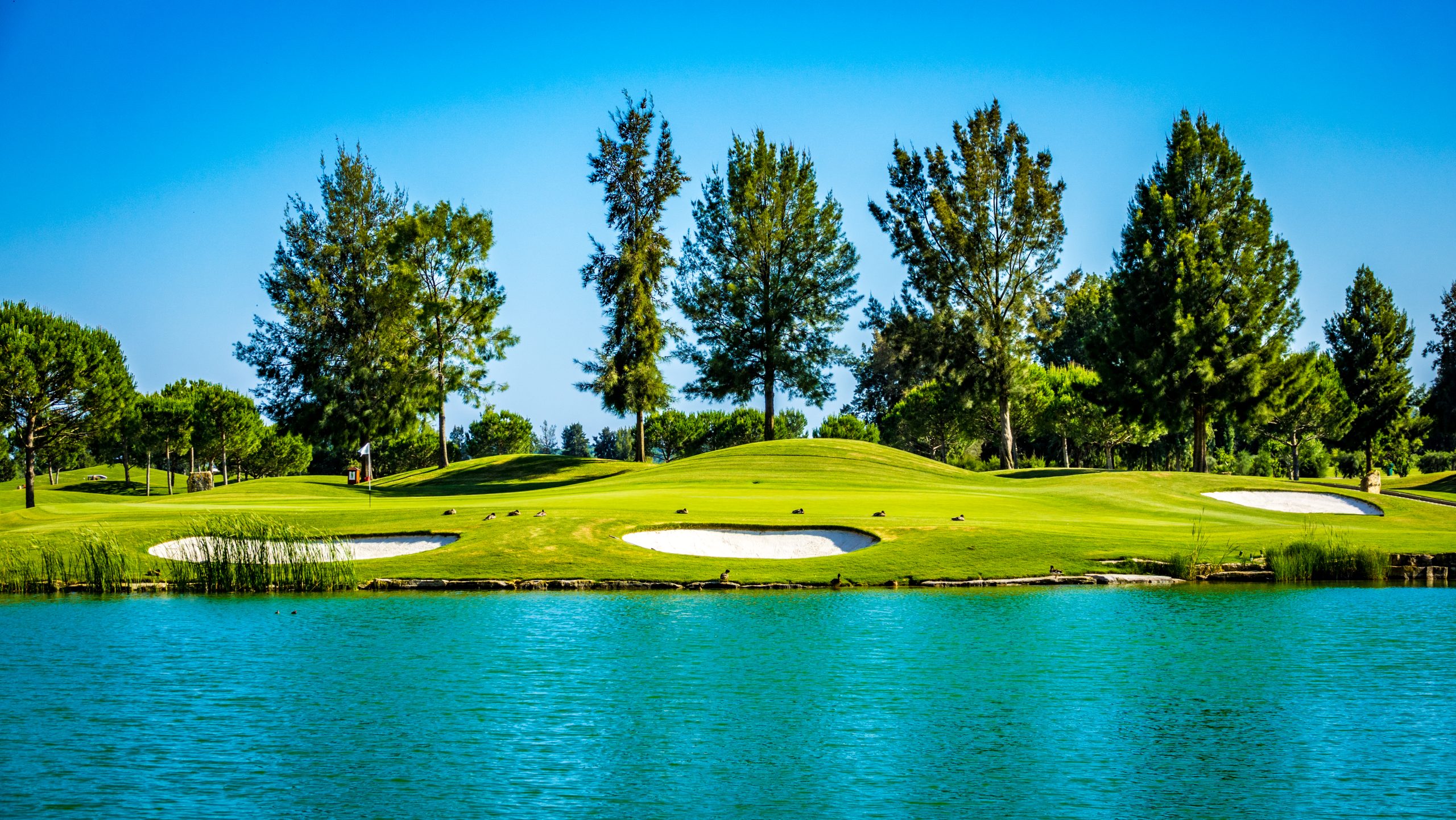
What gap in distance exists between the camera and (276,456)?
102125 millimetres

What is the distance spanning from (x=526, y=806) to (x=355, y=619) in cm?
1133

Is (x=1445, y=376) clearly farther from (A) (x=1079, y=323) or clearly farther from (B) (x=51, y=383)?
(B) (x=51, y=383)

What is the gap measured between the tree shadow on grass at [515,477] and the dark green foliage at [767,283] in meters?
8.82

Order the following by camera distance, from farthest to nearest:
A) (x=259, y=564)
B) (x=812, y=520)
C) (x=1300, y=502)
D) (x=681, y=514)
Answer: (x=1300, y=502), (x=681, y=514), (x=812, y=520), (x=259, y=564)

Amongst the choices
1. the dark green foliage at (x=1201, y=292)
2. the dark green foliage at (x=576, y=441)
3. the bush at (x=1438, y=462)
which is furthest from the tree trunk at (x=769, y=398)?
the dark green foliage at (x=576, y=441)

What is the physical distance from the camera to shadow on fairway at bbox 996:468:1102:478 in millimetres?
47500

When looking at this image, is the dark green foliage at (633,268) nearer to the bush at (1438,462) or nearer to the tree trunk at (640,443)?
the tree trunk at (640,443)

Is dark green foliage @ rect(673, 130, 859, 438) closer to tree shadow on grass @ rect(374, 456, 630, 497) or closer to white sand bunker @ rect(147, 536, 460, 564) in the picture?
tree shadow on grass @ rect(374, 456, 630, 497)

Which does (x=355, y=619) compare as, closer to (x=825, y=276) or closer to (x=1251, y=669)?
(x=1251, y=669)

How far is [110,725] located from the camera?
12.8 meters

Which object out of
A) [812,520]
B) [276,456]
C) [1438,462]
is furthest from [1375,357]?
[276,456]

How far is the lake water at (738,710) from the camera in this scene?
1036cm

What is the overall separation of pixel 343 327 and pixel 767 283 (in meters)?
25.3

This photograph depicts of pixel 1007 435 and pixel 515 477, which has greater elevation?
pixel 1007 435
